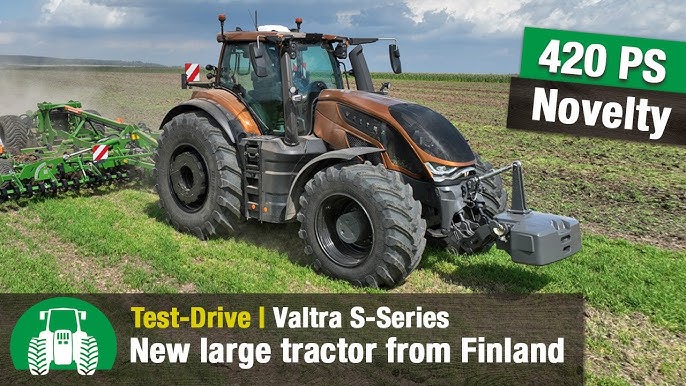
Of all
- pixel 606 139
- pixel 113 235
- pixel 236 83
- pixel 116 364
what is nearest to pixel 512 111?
pixel 606 139

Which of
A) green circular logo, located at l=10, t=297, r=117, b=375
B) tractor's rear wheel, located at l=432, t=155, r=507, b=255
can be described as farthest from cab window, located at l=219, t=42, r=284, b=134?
green circular logo, located at l=10, t=297, r=117, b=375

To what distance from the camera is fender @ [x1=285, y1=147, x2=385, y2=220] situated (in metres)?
6.15

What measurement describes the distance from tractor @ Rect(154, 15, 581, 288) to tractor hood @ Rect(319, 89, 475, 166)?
13mm

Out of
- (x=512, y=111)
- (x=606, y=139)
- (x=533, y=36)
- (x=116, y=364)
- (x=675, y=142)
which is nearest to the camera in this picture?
(x=116, y=364)

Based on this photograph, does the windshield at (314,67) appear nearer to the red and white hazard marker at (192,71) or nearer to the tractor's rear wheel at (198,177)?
the tractor's rear wheel at (198,177)

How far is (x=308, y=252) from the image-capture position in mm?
6355

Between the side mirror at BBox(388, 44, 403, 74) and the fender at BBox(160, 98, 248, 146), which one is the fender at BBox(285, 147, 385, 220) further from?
the side mirror at BBox(388, 44, 403, 74)

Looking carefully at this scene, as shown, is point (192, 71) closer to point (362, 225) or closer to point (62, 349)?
point (362, 225)

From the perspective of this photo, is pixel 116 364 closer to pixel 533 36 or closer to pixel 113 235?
pixel 113 235

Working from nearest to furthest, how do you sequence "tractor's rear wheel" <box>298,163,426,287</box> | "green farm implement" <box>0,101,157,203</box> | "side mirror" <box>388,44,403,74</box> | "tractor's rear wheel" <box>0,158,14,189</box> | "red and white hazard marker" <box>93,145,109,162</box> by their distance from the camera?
"tractor's rear wheel" <box>298,163,426,287</box>
"side mirror" <box>388,44,403,74</box>
"tractor's rear wheel" <box>0,158,14,189</box>
"green farm implement" <box>0,101,157,203</box>
"red and white hazard marker" <box>93,145,109,162</box>

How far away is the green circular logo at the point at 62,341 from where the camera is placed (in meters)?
4.51

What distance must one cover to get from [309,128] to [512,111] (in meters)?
14.2

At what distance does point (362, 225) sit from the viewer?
6.00m

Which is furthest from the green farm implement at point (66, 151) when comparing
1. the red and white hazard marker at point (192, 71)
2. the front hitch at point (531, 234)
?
the front hitch at point (531, 234)
